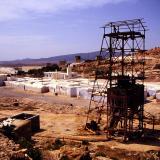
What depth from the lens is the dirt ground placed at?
21.8m

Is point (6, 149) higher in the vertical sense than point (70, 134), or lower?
higher

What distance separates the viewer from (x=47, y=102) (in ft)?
142

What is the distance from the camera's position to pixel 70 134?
28031mm

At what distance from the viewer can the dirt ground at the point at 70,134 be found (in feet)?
71.6

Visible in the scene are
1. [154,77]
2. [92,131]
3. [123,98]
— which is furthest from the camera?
A: [154,77]

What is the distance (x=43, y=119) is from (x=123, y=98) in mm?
10704

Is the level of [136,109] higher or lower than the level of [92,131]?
higher

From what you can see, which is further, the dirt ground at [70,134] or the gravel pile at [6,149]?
the dirt ground at [70,134]

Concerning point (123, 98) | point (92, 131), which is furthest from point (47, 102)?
point (123, 98)

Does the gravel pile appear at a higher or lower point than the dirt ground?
higher

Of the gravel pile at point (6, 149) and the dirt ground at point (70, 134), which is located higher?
the gravel pile at point (6, 149)

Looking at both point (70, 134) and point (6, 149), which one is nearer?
point (6, 149)

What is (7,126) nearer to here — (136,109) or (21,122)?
(21,122)

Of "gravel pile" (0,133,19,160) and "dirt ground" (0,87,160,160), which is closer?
"gravel pile" (0,133,19,160)
